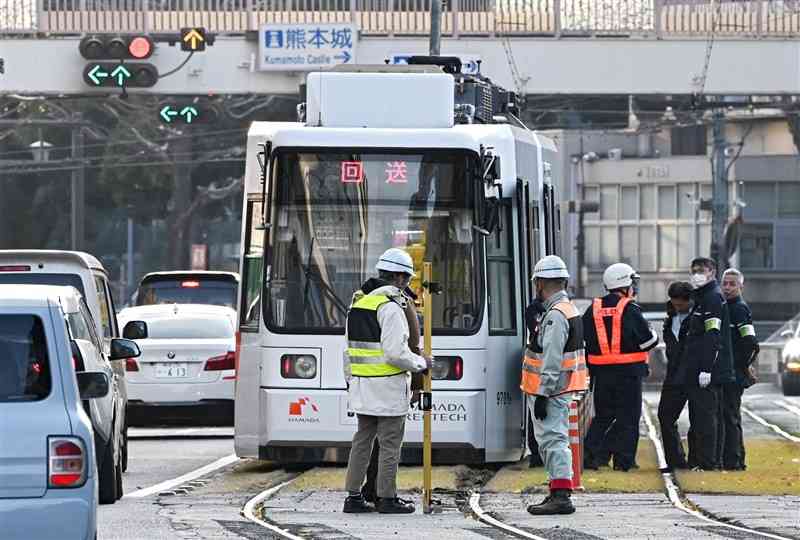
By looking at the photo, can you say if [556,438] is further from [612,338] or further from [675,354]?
[675,354]

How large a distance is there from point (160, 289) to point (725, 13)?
9.94 meters

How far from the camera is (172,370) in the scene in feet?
70.1

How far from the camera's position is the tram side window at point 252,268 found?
16.0 meters

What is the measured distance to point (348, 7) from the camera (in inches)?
1214

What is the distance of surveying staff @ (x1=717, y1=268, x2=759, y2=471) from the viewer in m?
16.8

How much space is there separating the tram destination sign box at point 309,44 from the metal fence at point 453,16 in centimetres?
68

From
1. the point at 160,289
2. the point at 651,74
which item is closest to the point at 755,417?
the point at 651,74

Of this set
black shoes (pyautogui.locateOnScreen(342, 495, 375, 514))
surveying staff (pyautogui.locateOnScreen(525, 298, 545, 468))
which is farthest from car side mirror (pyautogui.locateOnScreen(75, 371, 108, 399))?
surveying staff (pyautogui.locateOnScreen(525, 298, 545, 468))

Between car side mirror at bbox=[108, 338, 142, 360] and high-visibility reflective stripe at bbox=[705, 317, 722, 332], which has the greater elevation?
high-visibility reflective stripe at bbox=[705, 317, 722, 332]

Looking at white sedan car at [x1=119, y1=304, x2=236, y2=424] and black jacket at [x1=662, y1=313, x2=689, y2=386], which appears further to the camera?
white sedan car at [x1=119, y1=304, x2=236, y2=424]

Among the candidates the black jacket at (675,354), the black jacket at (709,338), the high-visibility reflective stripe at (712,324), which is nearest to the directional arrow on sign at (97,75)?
the black jacket at (675,354)

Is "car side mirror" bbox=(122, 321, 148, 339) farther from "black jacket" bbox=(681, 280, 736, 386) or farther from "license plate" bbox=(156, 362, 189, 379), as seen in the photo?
"license plate" bbox=(156, 362, 189, 379)

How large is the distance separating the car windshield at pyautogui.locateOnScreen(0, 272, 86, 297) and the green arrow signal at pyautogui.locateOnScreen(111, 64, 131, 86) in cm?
1380

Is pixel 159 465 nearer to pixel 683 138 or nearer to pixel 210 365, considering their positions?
pixel 210 365
